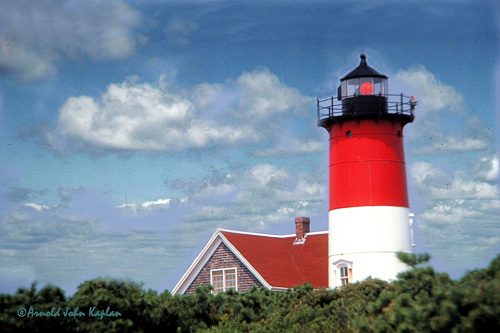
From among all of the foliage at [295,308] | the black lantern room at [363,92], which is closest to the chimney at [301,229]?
the black lantern room at [363,92]

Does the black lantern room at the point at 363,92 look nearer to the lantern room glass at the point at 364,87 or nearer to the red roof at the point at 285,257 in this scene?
the lantern room glass at the point at 364,87

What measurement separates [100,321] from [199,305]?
5323 mm

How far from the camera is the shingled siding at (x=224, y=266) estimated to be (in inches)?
1122

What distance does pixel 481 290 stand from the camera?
12.2 m

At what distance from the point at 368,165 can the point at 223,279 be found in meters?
8.07

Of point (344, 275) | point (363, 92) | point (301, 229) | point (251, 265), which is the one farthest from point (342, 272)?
point (363, 92)

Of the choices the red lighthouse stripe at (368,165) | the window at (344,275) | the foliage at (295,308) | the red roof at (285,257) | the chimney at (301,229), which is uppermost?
the red lighthouse stripe at (368,165)

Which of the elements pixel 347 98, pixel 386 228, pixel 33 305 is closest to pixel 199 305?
pixel 33 305

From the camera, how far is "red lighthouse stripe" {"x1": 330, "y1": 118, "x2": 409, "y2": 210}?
25.7m

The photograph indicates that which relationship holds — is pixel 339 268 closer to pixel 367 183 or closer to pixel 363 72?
pixel 367 183

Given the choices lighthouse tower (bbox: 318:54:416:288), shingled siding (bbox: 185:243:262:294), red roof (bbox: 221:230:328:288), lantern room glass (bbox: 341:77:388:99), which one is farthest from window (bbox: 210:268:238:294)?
lantern room glass (bbox: 341:77:388:99)

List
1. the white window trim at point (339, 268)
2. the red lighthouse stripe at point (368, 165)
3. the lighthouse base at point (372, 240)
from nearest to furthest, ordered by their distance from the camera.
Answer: the lighthouse base at point (372, 240)
the red lighthouse stripe at point (368, 165)
the white window trim at point (339, 268)

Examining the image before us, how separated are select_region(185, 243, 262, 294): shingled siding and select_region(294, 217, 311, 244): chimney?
4568 mm

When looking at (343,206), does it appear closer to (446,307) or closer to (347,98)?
(347,98)
